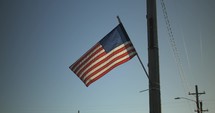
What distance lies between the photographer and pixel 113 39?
Result: 870 centimetres

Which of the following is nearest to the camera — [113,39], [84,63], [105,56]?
[113,39]

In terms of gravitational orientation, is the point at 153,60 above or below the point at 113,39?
below

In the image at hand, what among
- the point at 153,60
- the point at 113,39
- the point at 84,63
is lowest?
the point at 153,60

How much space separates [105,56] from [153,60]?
7.96 ft

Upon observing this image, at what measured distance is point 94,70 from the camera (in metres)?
9.11

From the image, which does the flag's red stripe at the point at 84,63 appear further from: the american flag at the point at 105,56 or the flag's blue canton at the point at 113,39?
the flag's blue canton at the point at 113,39

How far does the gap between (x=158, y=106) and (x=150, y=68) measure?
0.87 m

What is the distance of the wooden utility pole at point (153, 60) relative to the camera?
6387mm

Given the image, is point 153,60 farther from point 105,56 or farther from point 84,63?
point 84,63

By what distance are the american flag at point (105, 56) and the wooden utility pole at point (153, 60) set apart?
1.28 metres

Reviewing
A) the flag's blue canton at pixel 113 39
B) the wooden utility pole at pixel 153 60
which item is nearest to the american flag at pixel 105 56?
the flag's blue canton at pixel 113 39

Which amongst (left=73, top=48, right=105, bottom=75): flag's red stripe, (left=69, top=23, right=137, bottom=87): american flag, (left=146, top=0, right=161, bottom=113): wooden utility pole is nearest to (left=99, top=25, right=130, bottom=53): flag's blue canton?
(left=69, top=23, right=137, bottom=87): american flag

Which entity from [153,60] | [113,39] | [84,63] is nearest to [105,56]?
[113,39]

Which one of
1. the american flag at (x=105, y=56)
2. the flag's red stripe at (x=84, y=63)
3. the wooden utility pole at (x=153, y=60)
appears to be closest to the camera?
the wooden utility pole at (x=153, y=60)
